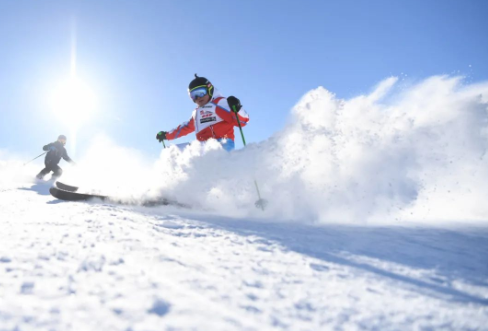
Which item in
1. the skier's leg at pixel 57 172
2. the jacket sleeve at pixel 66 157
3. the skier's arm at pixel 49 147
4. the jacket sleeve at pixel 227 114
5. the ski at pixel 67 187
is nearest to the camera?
the ski at pixel 67 187

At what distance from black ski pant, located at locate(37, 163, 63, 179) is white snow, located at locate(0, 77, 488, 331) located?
860 cm

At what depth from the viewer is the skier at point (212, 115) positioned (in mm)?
5602

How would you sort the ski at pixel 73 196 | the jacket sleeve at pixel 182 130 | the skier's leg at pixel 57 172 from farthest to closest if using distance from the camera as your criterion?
1. the skier's leg at pixel 57 172
2. the jacket sleeve at pixel 182 130
3. the ski at pixel 73 196

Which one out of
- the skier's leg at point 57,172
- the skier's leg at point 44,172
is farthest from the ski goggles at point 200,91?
the skier's leg at point 44,172

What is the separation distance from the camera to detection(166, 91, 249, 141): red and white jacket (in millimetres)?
5598

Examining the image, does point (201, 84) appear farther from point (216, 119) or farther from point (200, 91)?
point (216, 119)

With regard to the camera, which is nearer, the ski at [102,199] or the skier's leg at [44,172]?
the ski at [102,199]

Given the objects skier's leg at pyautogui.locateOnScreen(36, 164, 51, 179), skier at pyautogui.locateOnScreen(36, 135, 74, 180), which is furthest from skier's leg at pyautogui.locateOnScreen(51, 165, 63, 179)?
skier's leg at pyautogui.locateOnScreen(36, 164, 51, 179)

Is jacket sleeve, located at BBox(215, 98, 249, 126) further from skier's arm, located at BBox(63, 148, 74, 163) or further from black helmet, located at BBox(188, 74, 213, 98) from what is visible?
skier's arm, located at BBox(63, 148, 74, 163)

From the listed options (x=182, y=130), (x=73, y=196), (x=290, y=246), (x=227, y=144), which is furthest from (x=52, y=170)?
(x=290, y=246)

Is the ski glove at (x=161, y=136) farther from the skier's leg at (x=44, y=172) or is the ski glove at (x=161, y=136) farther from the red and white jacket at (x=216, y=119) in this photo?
the skier's leg at (x=44, y=172)

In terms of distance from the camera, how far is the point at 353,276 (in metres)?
1.32

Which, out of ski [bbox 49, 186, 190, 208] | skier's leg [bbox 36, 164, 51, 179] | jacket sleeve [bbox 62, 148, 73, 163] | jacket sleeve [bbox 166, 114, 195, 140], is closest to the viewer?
ski [bbox 49, 186, 190, 208]

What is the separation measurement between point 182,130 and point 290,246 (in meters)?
5.33
